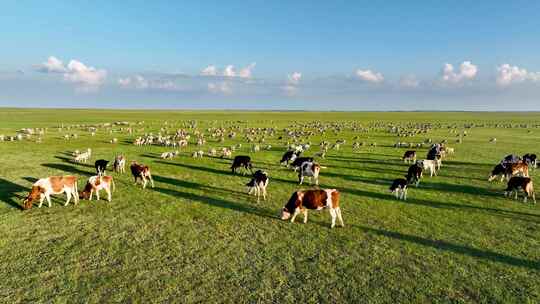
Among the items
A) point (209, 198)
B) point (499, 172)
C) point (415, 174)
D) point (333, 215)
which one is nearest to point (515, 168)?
point (499, 172)

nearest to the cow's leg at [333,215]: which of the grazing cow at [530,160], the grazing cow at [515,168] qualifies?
the grazing cow at [515,168]

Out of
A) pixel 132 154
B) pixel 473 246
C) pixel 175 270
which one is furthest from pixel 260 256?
pixel 132 154

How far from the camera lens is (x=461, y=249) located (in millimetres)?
11555

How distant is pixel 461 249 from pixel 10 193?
22133 mm

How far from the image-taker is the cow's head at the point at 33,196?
14.7 metres

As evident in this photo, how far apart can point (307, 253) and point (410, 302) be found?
11.9 ft

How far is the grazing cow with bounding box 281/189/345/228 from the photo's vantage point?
1341cm

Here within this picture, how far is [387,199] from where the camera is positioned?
58.9 feet

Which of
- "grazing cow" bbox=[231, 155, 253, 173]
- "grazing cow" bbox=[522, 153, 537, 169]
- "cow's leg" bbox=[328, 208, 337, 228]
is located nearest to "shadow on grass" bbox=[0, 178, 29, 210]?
"grazing cow" bbox=[231, 155, 253, 173]

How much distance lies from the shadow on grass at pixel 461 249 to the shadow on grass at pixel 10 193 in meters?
16.8

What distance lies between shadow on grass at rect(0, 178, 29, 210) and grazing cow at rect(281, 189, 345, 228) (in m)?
12.9

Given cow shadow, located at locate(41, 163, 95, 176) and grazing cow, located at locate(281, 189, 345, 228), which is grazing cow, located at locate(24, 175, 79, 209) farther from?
grazing cow, located at locate(281, 189, 345, 228)

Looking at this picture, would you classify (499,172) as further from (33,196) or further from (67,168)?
(67,168)

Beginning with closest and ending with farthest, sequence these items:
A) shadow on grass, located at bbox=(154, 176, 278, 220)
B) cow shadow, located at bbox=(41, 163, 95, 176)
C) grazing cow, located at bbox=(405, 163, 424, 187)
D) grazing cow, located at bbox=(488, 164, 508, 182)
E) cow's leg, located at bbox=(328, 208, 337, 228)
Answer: cow's leg, located at bbox=(328, 208, 337, 228)
shadow on grass, located at bbox=(154, 176, 278, 220)
grazing cow, located at bbox=(405, 163, 424, 187)
grazing cow, located at bbox=(488, 164, 508, 182)
cow shadow, located at bbox=(41, 163, 95, 176)
